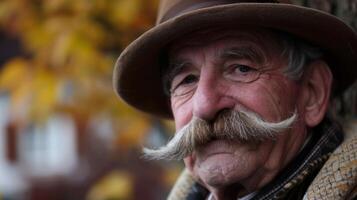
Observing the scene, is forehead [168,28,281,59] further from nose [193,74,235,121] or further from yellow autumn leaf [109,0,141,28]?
yellow autumn leaf [109,0,141,28]

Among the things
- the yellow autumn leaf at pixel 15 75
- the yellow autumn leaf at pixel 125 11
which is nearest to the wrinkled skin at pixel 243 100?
the yellow autumn leaf at pixel 125 11

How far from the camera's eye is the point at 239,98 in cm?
310

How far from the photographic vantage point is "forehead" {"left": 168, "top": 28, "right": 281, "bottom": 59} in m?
3.16

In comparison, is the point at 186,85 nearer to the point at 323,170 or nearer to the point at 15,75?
the point at 323,170

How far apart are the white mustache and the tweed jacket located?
0.13 metres

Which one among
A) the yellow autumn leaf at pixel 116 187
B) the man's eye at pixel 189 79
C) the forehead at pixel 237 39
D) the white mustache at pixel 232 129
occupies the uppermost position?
the yellow autumn leaf at pixel 116 187

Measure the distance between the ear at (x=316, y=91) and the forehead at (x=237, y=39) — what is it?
170 millimetres

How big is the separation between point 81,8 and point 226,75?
1.92 meters

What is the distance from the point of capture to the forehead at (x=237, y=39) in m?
3.16

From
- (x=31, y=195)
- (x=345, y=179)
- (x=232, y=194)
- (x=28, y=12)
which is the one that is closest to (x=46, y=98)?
(x=28, y=12)

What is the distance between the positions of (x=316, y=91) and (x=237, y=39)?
13.8 inches

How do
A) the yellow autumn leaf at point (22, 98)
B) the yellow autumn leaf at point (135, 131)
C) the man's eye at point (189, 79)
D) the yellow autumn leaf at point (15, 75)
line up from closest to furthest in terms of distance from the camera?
the man's eye at point (189, 79)
the yellow autumn leaf at point (22, 98)
the yellow autumn leaf at point (15, 75)
the yellow autumn leaf at point (135, 131)

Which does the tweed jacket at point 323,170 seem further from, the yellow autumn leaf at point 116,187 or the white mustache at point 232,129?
the yellow autumn leaf at point 116,187

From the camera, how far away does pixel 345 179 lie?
2.86 metres
